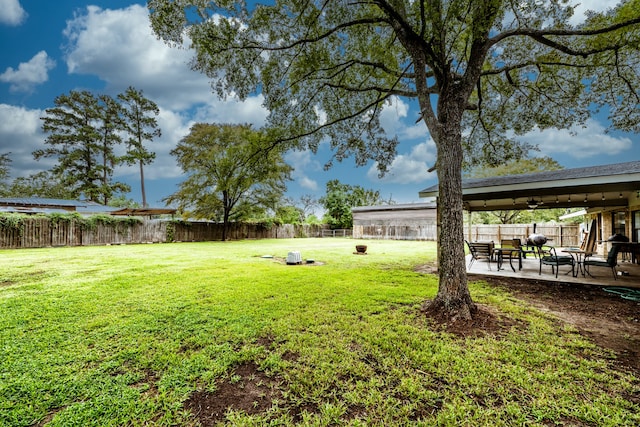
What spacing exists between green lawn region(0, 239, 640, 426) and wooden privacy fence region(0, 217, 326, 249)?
476 inches

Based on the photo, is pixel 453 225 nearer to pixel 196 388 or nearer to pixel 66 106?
pixel 196 388

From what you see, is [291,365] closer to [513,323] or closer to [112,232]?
[513,323]

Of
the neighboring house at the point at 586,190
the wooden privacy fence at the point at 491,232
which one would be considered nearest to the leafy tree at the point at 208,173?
the wooden privacy fence at the point at 491,232

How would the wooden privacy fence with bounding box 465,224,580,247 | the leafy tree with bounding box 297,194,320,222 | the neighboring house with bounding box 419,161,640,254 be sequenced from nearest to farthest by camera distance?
the neighboring house with bounding box 419,161,640,254
the wooden privacy fence with bounding box 465,224,580,247
the leafy tree with bounding box 297,194,320,222

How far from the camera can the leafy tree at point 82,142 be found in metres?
24.8

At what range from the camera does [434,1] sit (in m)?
4.05

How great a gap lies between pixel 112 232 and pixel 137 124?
52.1ft

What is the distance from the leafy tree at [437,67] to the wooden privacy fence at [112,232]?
14732 millimetres

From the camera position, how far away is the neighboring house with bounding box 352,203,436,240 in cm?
2417

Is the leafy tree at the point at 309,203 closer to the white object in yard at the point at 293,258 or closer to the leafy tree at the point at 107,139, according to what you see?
the leafy tree at the point at 107,139

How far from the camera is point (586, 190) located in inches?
268

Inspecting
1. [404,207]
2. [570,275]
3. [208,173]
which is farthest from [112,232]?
[404,207]

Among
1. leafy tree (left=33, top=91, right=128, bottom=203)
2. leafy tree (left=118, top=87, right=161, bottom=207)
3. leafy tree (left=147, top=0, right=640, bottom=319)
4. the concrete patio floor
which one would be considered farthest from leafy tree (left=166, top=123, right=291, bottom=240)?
the concrete patio floor

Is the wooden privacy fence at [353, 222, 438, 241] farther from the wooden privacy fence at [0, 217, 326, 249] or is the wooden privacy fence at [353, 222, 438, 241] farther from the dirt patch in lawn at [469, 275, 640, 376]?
the dirt patch in lawn at [469, 275, 640, 376]
